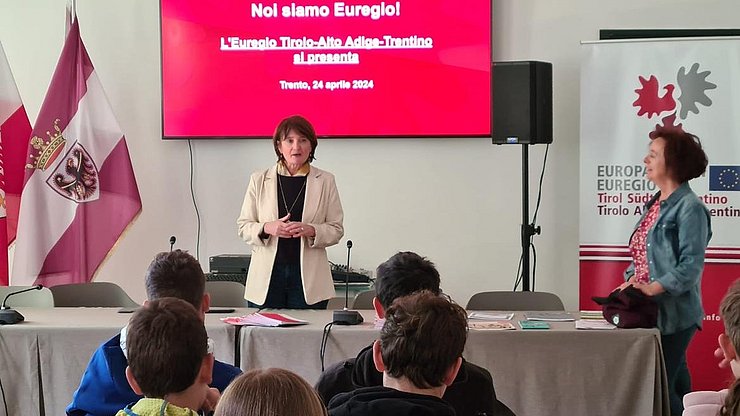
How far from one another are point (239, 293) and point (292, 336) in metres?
1.01

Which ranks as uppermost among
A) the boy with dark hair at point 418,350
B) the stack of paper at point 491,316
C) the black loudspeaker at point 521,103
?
the black loudspeaker at point 521,103

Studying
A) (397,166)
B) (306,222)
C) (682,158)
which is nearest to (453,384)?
(682,158)

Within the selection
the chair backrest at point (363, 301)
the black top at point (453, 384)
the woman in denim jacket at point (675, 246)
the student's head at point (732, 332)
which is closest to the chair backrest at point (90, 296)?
the chair backrest at point (363, 301)

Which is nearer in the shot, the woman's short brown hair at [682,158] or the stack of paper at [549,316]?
the woman's short brown hair at [682,158]

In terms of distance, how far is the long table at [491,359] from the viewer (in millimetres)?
3785

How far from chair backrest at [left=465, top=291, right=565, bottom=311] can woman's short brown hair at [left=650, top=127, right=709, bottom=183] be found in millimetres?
956

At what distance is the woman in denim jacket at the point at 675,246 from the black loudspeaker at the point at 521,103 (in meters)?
1.39

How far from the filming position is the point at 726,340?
2086 mm

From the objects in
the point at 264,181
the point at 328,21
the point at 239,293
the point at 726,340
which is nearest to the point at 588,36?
the point at 328,21

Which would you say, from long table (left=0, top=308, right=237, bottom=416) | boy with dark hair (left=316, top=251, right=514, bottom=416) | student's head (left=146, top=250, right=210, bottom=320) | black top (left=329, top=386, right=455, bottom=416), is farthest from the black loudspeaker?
black top (left=329, top=386, right=455, bottom=416)

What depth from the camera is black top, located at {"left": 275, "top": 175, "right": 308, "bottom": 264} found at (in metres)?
4.62

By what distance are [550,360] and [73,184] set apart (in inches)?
128

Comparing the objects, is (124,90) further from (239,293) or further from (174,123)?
(239,293)

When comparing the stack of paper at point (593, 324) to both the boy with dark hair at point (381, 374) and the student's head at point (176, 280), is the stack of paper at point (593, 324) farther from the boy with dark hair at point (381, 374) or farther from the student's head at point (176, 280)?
the student's head at point (176, 280)
